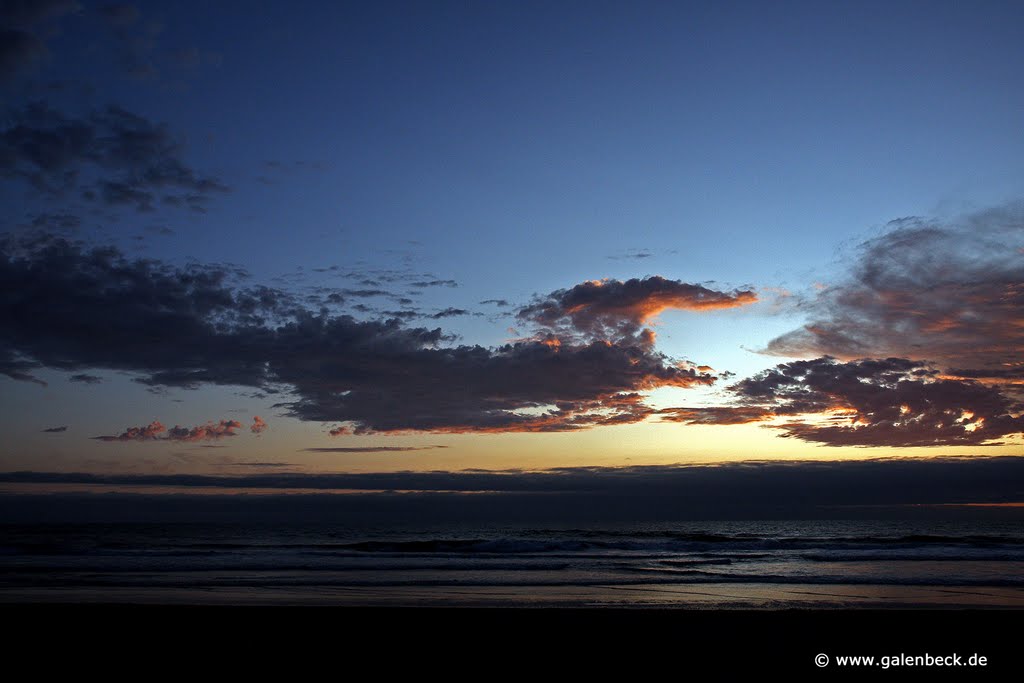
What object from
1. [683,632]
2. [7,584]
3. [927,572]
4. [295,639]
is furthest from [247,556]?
[927,572]

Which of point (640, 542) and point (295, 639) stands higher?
point (295, 639)

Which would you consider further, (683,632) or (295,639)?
Result: (683,632)

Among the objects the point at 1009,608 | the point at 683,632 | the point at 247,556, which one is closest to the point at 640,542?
the point at 247,556

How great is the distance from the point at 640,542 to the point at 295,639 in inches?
1457

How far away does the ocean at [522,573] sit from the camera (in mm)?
17469

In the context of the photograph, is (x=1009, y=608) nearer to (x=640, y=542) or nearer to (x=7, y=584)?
(x=7, y=584)

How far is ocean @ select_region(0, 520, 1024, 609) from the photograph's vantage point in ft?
57.3

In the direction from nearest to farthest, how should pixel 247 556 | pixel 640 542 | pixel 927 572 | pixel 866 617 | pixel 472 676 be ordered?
pixel 472 676
pixel 866 617
pixel 927 572
pixel 247 556
pixel 640 542

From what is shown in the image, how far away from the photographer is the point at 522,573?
2489 centimetres

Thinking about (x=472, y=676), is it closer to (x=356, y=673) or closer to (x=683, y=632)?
(x=356, y=673)

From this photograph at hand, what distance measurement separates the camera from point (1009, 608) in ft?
50.7

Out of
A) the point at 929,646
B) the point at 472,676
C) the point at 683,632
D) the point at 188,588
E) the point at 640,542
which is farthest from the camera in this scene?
the point at 640,542

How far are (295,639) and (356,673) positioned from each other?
8.56 ft

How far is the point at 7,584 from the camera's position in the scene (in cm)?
2038
